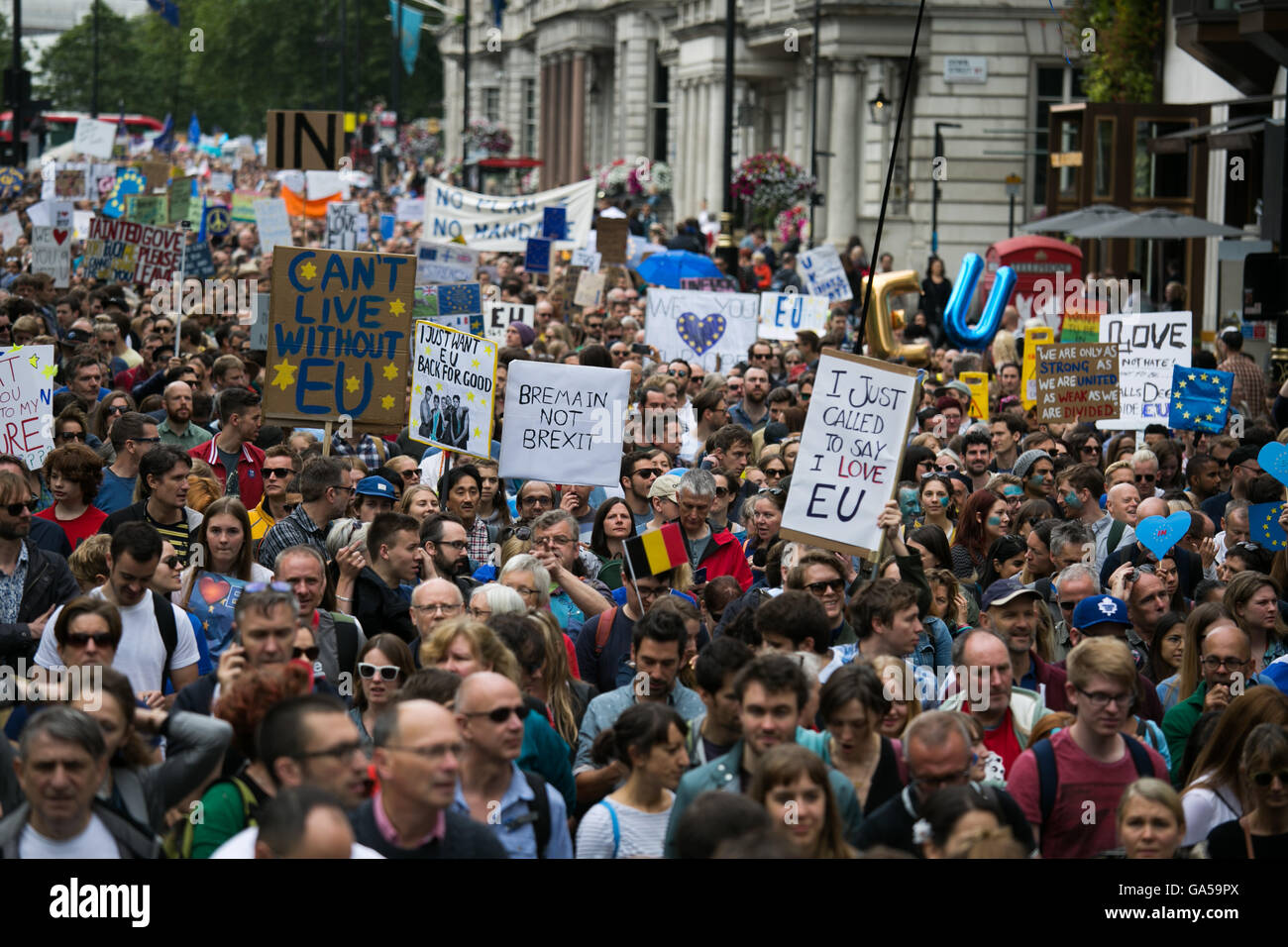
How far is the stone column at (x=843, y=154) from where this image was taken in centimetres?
4275

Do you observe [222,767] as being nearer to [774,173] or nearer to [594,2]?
[774,173]

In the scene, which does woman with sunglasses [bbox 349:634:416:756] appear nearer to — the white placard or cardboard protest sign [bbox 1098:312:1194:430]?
cardboard protest sign [bbox 1098:312:1194:430]

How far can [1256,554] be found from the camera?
10297 millimetres

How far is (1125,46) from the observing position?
107 feet

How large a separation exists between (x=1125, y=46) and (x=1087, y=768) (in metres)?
27.8

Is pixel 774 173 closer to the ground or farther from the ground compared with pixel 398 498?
farther from the ground

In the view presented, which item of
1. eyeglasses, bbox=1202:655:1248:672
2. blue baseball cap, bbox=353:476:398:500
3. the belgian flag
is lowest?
eyeglasses, bbox=1202:655:1248:672

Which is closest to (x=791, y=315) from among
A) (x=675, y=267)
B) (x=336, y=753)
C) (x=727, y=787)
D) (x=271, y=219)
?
(x=675, y=267)

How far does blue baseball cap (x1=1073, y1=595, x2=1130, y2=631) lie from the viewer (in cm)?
852

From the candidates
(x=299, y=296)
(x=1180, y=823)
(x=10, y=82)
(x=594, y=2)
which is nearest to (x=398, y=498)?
(x=299, y=296)

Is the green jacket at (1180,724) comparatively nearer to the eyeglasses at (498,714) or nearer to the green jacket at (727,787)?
the green jacket at (727,787)

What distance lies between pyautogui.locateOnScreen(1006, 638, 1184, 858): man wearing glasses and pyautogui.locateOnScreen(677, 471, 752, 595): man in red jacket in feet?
12.1

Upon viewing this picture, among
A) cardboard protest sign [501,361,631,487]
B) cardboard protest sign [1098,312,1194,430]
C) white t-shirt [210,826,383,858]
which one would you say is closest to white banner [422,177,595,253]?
cardboard protest sign [1098,312,1194,430]
